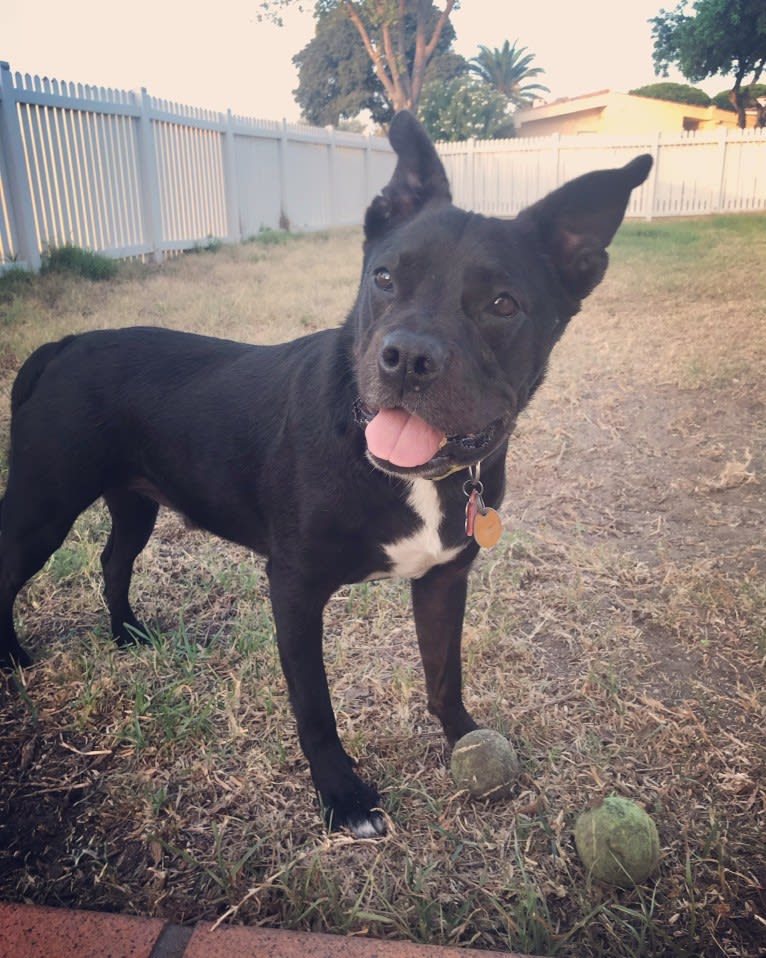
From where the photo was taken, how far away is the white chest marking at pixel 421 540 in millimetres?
1953

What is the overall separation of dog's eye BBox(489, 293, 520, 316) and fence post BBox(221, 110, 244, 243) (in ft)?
37.4

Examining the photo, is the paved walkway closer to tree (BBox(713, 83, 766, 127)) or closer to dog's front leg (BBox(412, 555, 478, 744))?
dog's front leg (BBox(412, 555, 478, 744))

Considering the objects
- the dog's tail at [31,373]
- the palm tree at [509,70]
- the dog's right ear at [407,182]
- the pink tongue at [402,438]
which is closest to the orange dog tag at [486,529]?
the pink tongue at [402,438]

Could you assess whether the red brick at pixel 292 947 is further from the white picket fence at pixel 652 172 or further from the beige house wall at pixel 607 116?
the beige house wall at pixel 607 116

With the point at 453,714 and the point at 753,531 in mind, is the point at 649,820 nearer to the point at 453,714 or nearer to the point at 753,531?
the point at 453,714

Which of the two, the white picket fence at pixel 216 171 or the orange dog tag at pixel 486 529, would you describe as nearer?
the orange dog tag at pixel 486 529

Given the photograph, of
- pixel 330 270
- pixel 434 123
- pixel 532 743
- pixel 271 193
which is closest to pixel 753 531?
pixel 532 743

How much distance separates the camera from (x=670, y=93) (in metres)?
21.1

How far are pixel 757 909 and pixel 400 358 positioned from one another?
1.52 m

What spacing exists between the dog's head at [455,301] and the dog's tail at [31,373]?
1.15 m

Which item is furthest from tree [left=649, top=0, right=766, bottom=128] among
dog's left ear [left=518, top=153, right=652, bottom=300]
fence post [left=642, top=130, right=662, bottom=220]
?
fence post [left=642, top=130, right=662, bottom=220]

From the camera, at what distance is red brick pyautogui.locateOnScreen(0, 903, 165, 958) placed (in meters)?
1.37

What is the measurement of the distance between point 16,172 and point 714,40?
22.0 ft

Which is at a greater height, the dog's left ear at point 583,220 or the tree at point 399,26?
the tree at point 399,26
